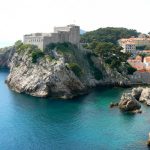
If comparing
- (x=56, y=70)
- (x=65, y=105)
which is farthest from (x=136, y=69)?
(x=65, y=105)

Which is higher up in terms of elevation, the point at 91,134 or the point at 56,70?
the point at 56,70

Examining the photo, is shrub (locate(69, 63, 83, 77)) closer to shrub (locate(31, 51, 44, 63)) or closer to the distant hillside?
shrub (locate(31, 51, 44, 63))

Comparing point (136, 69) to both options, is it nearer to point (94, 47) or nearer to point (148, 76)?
point (148, 76)

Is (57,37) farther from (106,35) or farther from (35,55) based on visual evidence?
(106,35)

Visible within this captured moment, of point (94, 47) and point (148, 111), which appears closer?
point (148, 111)

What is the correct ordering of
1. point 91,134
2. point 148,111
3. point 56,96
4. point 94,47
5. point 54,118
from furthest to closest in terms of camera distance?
point 94,47, point 56,96, point 148,111, point 54,118, point 91,134

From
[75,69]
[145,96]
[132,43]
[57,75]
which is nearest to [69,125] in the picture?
[145,96]

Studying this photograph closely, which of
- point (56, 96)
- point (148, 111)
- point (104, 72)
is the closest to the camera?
point (148, 111)
